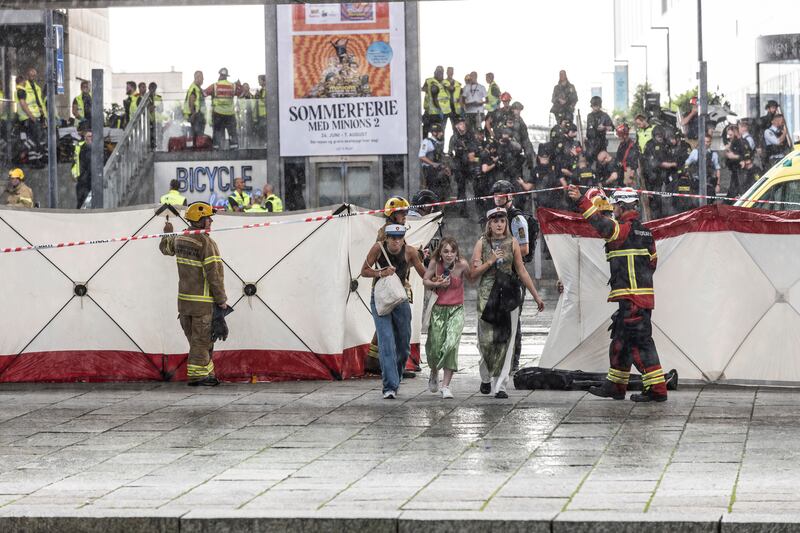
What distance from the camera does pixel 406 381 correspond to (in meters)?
13.4

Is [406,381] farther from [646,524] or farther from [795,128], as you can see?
[795,128]

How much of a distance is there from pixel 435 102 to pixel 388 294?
15538 millimetres

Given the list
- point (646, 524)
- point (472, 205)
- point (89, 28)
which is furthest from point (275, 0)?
point (89, 28)

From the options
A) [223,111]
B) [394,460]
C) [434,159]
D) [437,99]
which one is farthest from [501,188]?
[223,111]

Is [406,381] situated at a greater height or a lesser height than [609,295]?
lesser

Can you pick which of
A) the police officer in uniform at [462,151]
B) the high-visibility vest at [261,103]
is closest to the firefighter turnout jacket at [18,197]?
the police officer in uniform at [462,151]

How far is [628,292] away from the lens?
1147 cm

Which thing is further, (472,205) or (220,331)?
(472,205)

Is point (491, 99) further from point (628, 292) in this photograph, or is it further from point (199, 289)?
point (628, 292)

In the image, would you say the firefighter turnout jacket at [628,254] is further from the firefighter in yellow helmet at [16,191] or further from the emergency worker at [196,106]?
the emergency worker at [196,106]

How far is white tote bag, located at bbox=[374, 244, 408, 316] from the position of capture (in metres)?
11.9

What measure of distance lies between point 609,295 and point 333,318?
2804 millimetres

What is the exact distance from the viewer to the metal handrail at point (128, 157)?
1106 inches

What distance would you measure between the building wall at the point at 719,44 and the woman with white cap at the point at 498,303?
2649 cm
